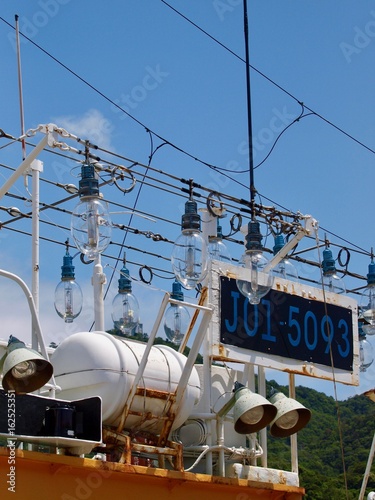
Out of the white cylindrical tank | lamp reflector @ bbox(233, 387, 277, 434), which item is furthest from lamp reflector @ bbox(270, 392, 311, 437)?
the white cylindrical tank

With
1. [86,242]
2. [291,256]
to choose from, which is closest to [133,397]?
[86,242]

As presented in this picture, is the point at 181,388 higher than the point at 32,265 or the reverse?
the reverse

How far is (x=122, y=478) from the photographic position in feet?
34.2

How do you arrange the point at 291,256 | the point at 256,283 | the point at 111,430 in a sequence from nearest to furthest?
the point at 111,430
the point at 256,283
the point at 291,256

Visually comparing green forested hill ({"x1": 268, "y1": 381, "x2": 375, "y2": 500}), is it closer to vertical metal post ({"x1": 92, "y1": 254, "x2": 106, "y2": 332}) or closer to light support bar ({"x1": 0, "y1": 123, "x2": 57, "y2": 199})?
vertical metal post ({"x1": 92, "y1": 254, "x2": 106, "y2": 332})

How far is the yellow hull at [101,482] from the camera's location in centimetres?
951

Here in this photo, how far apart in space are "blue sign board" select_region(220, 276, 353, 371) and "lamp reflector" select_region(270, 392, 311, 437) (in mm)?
899

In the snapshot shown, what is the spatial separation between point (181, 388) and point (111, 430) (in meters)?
1.02

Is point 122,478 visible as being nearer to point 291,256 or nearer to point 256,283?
point 256,283

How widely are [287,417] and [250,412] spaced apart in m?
0.77

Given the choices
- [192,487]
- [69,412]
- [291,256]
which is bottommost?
[192,487]

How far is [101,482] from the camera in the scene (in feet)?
33.6

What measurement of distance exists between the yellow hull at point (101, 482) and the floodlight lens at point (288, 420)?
84cm

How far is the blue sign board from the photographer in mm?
12711
